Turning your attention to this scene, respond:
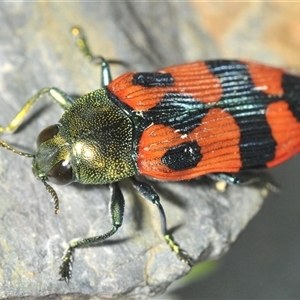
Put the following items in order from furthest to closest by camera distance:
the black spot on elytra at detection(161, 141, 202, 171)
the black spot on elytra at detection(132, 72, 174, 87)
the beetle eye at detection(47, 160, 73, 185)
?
the black spot on elytra at detection(132, 72, 174, 87) < the black spot on elytra at detection(161, 141, 202, 171) < the beetle eye at detection(47, 160, 73, 185)

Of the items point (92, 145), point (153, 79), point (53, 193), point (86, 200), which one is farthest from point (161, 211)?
point (153, 79)

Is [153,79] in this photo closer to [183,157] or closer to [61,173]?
[183,157]

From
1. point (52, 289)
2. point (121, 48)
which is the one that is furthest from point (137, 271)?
point (121, 48)

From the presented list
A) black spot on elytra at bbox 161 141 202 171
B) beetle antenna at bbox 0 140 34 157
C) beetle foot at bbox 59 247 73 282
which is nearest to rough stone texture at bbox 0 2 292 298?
beetle foot at bbox 59 247 73 282

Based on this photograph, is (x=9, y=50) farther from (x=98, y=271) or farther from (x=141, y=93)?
(x=98, y=271)

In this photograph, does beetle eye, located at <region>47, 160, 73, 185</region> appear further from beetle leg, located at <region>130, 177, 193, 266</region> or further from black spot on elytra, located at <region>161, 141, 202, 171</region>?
black spot on elytra, located at <region>161, 141, 202, 171</region>

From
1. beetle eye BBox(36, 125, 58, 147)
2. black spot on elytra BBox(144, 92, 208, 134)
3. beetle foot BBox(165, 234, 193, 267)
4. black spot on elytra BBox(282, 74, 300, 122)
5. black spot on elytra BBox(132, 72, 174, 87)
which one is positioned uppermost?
black spot on elytra BBox(132, 72, 174, 87)

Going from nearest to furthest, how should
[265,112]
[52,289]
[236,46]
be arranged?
1. [52,289]
2. [265,112]
3. [236,46]

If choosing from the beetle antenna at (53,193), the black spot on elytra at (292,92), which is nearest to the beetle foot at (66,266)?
the beetle antenna at (53,193)
